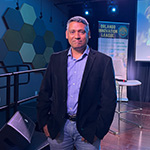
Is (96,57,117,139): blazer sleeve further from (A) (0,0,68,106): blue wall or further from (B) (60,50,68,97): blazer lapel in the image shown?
(A) (0,0,68,106): blue wall

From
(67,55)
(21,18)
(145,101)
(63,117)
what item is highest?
(21,18)

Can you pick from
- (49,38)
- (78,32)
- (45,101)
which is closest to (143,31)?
(49,38)

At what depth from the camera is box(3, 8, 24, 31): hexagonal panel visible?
3479 mm

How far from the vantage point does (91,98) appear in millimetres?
1078

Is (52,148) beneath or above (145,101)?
above

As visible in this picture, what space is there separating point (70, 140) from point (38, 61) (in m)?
3.59

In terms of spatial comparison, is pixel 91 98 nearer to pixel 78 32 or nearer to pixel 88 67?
pixel 88 67

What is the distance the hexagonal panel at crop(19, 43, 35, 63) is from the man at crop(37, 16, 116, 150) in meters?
2.98

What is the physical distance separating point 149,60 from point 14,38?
346 centimetres

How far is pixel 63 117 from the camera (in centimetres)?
109

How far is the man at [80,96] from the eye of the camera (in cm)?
105

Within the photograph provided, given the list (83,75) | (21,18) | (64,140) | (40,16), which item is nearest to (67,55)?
(83,75)

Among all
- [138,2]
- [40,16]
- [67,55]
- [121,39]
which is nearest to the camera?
[67,55]

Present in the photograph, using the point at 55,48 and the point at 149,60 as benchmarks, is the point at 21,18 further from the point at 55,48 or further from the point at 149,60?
the point at 149,60
